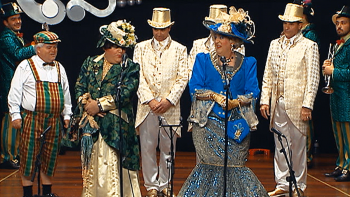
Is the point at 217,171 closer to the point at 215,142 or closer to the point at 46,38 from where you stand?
the point at 215,142

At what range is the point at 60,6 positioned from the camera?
10.9m

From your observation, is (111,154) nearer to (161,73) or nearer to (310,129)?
(161,73)

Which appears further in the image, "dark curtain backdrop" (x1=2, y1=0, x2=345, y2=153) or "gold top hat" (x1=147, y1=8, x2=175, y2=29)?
"dark curtain backdrop" (x1=2, y1=0, x2=345, y2=153)

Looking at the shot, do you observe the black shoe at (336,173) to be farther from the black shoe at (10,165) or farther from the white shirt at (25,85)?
the black shoe at (10,165)

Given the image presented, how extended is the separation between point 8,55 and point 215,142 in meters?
4.31

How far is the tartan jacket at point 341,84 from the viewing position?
9.16m

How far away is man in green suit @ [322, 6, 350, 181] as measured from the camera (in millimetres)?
9273

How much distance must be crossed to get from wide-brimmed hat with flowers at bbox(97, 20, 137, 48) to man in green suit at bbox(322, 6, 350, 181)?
3064mm

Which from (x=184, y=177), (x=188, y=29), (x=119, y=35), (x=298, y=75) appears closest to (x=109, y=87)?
(x=119, y=35)

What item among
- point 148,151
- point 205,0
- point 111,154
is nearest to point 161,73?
point 148,151

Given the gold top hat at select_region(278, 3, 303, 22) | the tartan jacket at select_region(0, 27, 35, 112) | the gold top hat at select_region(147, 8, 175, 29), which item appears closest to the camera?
the gold top hat at select_region(278, 3, 303, 22)

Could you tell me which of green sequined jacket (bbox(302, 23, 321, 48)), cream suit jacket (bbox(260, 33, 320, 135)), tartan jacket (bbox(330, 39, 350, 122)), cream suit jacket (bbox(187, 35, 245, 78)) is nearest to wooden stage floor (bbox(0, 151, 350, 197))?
tartan jacket (bbox(330, 39, 350, 122))

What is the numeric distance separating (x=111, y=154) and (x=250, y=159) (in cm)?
434

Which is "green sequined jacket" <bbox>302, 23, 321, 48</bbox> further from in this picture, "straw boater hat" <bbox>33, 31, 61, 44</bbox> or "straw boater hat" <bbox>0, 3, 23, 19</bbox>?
"straw boater hat" <bbox>0, 3, 23, 19</bbox>
